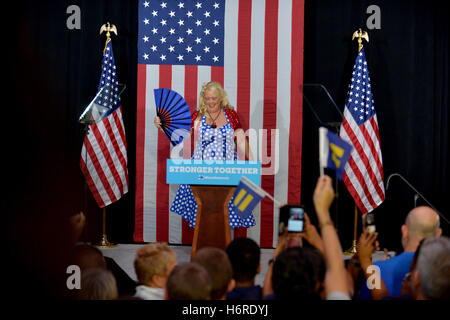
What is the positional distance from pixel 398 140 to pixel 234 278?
12.8 ft

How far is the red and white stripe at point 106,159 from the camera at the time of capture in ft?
18.9

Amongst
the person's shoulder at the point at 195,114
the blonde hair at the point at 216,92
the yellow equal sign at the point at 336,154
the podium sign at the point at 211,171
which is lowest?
the podium sign at the point at 211,171

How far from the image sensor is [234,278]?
2650 millimetres

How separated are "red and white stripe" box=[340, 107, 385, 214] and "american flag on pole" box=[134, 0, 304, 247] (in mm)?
609

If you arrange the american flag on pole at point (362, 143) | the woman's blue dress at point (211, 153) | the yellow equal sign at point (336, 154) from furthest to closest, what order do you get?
the american flag on pole at point (362, 143) < the woman's blue dress at point (211, 153) < the yellow equal sign at point (336, 154)

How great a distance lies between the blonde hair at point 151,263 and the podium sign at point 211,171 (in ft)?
5.73

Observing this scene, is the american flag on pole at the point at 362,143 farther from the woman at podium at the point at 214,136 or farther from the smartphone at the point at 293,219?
the smartphone at the point at 293,219

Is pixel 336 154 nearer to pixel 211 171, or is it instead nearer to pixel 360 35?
pixel 211 171

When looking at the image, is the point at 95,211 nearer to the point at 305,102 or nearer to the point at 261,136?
the point at 261,136

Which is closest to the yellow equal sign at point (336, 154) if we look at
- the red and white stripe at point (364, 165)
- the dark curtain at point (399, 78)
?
the red and white stripe at point (364, 165)

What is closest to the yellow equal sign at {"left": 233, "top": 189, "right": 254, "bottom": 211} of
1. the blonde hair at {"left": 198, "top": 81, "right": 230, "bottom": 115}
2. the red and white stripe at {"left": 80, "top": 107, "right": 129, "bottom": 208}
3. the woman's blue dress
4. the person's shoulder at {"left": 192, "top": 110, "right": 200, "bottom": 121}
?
the woman's blue dress

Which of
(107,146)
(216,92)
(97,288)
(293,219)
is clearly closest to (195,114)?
(216,92)

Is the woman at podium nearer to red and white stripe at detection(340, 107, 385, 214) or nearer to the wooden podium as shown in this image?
the wooden podium

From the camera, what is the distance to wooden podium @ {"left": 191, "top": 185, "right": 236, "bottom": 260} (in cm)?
471
